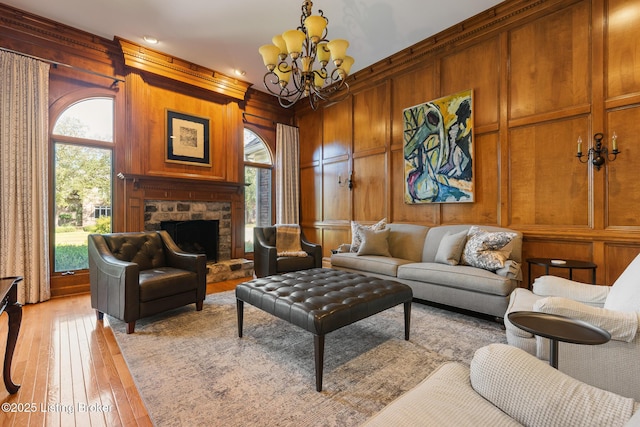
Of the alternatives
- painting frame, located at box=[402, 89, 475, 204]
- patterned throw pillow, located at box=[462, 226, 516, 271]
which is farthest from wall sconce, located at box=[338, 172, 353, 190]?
patterned throw pillow, located at box=[462, 226, 516, 271]

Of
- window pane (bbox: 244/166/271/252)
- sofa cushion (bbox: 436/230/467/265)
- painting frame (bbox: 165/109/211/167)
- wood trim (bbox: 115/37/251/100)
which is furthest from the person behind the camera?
window pane (bbox: 244/166/271/252)

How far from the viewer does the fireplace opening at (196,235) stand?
476 cm

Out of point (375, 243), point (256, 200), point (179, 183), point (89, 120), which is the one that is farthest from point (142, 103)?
point (375, 243)

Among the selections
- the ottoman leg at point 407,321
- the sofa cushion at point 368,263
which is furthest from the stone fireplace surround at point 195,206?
the ottoman leg at point 407,321

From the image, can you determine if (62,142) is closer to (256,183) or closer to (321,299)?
Result: (256,183)

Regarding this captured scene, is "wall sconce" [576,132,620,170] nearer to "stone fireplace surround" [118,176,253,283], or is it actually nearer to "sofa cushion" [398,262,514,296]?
"sofa cushion" [398,262,514,296]

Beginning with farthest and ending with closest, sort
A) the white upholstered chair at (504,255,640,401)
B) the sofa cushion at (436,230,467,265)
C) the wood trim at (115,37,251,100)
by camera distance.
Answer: the wood trim at (115,37,251,100) < the sofa cushion at (436,230,467,265) < the white upholstered chair at (504,255,640,401)

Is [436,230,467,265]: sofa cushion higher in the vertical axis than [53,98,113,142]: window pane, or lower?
lower

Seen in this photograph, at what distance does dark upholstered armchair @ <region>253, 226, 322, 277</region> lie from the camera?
4.05 metres

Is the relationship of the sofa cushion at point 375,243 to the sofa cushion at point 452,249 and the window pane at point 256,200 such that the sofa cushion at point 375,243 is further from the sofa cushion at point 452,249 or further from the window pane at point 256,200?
the window pane at point 256,200

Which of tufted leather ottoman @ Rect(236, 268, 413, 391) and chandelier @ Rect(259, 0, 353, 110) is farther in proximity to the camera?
chandelier @ Rect(259, 0, 353, 110)

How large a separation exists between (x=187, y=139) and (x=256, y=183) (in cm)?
160

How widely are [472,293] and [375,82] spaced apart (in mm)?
3675

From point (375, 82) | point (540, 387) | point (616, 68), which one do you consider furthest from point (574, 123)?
point (540, 387)
